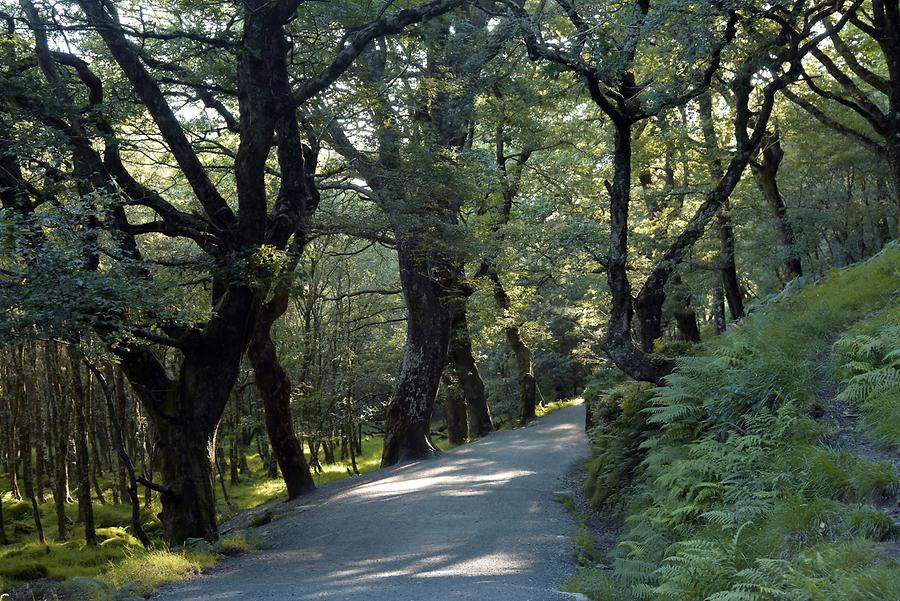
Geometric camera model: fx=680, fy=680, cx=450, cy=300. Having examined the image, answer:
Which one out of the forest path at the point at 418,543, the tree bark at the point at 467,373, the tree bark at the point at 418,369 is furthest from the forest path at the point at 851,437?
the tree bark at the point at 467,373

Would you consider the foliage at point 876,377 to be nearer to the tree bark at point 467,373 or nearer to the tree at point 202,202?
the tree at point 202,202

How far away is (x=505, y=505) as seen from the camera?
10602 mm

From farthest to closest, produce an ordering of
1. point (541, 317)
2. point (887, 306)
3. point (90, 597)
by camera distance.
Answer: point (541, 317) → point (887, 306) → point (90, 597)

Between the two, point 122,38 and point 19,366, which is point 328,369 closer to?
point 19,366

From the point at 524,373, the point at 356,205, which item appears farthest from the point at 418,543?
the point at 524,373

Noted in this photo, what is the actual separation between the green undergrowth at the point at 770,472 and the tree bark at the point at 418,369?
7.27 metres

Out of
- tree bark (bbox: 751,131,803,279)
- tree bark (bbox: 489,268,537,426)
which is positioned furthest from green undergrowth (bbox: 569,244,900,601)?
tree bark (bbox: 489,268,537,426)

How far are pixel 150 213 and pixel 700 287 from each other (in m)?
15.7

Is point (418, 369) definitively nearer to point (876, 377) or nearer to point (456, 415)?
point (456, 415)

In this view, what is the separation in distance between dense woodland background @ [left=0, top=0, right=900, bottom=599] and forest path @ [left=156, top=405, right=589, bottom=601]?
1.04 meters

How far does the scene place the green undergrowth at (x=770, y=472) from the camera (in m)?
3.95

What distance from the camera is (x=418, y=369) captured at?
16859mm

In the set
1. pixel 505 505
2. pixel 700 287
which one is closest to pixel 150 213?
pixel 505 505

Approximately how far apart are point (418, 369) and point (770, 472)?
11.9 meters
